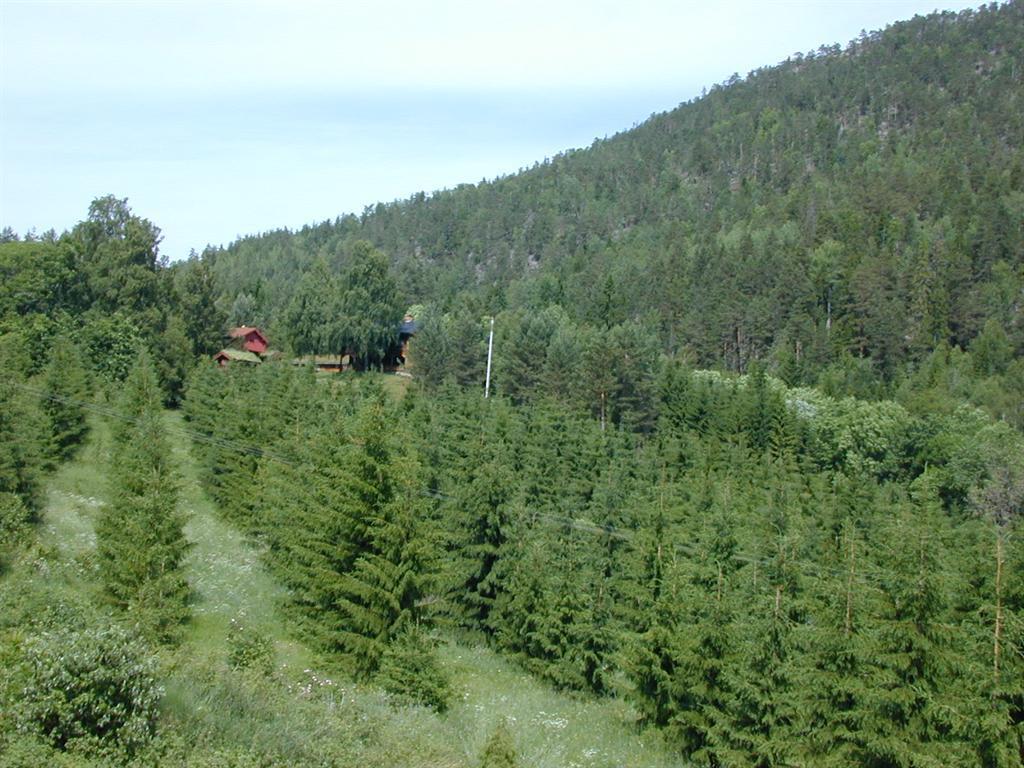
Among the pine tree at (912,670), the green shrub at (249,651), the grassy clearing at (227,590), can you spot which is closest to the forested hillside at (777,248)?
the grassy clearing at (227,590)

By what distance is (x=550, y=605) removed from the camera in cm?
2778

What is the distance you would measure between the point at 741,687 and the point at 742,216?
148 meters

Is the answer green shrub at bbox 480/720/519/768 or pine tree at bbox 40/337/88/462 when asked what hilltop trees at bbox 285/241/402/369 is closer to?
pine tree at bbox 40/337/88/462

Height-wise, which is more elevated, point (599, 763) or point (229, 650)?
point (229, 650)

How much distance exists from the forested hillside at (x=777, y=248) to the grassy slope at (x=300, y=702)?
42.3 m

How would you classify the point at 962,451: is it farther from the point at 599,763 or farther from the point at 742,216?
the point at 742,216

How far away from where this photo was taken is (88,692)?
1096 centimetres

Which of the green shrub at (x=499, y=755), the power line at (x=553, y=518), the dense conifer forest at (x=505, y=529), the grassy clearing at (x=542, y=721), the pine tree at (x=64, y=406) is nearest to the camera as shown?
the green shrub at (x=499, y=755)

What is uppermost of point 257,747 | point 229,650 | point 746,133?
point 746,133

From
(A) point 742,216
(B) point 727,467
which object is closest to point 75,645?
(B) point 727,467

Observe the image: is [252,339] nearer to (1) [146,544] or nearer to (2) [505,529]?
(2) [505,529]

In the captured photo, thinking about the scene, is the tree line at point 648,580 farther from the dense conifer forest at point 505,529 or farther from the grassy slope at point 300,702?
the grassy slope at point 300,702

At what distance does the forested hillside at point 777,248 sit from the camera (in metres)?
102

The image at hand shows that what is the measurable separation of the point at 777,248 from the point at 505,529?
98.7 meters
